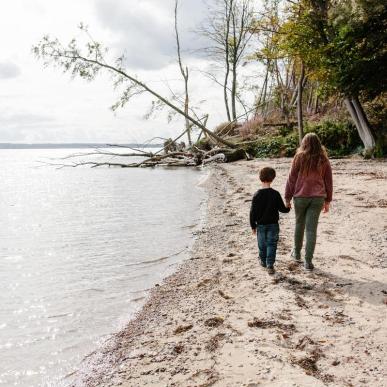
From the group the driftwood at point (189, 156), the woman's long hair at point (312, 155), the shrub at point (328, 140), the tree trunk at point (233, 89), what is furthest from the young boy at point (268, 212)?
the tree trunk at point (233, 89)

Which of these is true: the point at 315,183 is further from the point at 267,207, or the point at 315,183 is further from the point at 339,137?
the point at 339,137

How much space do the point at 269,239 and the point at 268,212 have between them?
1.31 feet

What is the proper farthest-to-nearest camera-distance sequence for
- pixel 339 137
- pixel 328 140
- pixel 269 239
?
pixel 328 140, pixel 339 137, pixel 269 239

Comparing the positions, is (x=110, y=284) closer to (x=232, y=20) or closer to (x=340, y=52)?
(x=340, y=52)

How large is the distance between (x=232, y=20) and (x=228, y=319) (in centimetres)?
3682

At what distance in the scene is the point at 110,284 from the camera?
7.33 meters

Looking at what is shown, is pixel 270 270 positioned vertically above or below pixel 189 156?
below

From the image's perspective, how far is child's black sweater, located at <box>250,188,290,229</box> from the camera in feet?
20.3

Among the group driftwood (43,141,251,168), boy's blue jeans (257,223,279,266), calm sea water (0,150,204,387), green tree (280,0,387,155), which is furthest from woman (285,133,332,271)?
driftwood (43,141,251,168)

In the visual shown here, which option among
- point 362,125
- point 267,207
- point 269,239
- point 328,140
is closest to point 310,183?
point 267,207

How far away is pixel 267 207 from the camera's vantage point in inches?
244

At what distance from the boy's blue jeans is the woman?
0.46 m

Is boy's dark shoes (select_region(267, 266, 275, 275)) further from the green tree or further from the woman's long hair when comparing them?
the green tree

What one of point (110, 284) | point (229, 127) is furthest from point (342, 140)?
point (110, 284)
